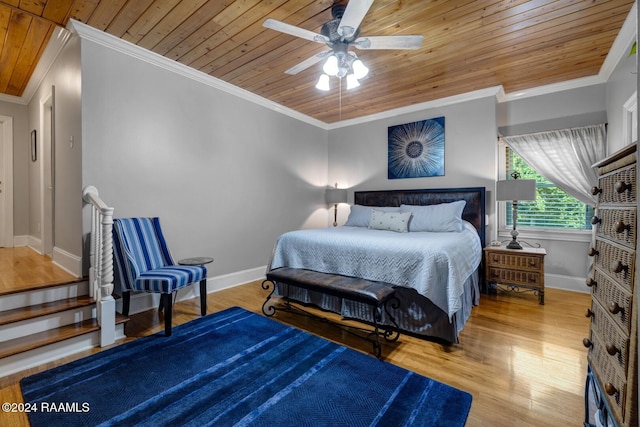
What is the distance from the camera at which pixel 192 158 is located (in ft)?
11.0

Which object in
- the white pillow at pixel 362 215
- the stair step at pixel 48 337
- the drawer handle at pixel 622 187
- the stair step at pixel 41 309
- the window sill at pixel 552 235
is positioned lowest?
the stair step at pixel 48 337

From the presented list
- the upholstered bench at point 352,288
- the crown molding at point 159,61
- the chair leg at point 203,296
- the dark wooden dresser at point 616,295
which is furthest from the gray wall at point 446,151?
the chair leg at point 203,296

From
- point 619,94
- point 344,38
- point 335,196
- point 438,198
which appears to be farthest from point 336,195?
point 619,94

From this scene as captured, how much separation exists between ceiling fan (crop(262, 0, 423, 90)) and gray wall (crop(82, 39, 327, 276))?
1652 millimetres

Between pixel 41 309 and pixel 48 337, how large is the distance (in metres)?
0.29

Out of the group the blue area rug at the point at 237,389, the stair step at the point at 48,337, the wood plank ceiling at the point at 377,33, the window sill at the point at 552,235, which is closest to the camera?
the blue area rug at the point at 237,389

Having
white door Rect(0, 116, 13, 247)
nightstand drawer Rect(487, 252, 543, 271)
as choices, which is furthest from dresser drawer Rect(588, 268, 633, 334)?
white door Rect(0, 116, 13, 247)

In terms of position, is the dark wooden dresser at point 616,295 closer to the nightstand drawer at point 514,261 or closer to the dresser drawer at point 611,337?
the dresser drawer at point 611,337

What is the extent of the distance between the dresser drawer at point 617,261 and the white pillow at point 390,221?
2.34 m

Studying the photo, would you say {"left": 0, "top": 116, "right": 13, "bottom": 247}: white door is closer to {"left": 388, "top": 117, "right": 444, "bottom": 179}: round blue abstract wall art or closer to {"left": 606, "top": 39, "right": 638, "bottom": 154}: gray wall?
{"left": 388, "top": 117, "right": 444, "bottom": 179}: round blue abstract wall art

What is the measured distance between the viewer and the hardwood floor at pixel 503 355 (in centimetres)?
155

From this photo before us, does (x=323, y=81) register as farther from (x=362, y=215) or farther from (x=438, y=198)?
(x=438, y=198)

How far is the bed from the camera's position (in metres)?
2.22

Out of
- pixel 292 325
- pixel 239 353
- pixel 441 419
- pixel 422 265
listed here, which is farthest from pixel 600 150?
pixel 239 353
